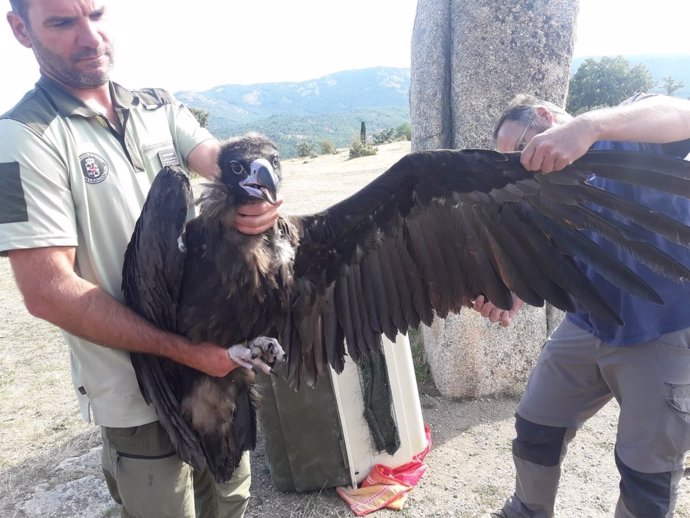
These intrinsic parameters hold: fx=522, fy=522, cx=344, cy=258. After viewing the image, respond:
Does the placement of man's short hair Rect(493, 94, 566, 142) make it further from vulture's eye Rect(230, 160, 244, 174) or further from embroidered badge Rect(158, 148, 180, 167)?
embroidered badge Rect(158, 148, 180, 167)

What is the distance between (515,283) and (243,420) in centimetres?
177

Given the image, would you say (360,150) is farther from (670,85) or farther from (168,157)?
(670,85)

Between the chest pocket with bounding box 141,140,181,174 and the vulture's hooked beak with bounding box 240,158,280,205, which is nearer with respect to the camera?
the chest pocket with bounding box 141,140,181,174

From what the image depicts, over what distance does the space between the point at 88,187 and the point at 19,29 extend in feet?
2.83

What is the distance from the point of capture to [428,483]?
4.45m

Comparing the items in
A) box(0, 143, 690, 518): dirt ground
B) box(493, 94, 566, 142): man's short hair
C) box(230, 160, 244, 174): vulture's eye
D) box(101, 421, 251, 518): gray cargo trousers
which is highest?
box(493, 94, 566, 142): man's short hair

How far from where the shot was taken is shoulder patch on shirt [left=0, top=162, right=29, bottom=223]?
215 centimetres

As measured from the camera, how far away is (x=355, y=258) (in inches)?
131

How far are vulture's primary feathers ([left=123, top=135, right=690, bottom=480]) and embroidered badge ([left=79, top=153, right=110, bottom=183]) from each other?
24cm

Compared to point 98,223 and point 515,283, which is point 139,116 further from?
point 515,283

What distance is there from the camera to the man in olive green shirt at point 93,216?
2.21 metres

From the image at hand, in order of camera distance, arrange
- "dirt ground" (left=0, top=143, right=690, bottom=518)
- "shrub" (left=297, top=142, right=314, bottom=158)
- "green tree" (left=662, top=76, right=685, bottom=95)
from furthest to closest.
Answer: "green tree" (left=662, top=76, right=685, bottom=95), "shrub" (left=297, top=142, right=314, bottom=158), "dirt ground" (left=0, top=143, right=690, bottom=518)

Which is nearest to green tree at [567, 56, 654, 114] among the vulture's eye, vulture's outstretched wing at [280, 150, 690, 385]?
vulture's outstretched wing at [280, 150, 690, 385]

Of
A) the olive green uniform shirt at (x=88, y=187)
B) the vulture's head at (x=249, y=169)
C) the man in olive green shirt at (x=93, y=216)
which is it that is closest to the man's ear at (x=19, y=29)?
the man in olive green shirt at (x=93, y=216)
